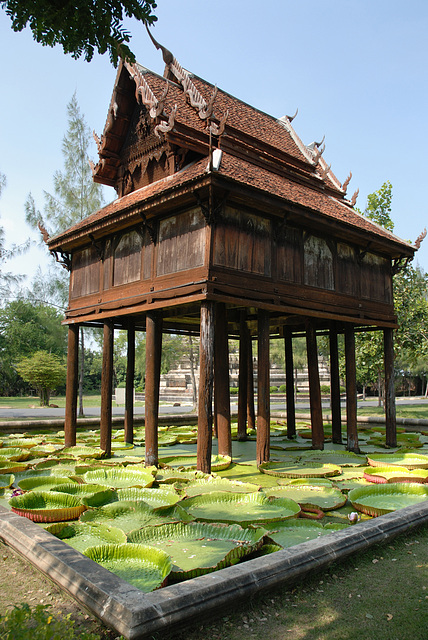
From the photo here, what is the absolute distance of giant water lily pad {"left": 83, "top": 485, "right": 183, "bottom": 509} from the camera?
21.6 ft

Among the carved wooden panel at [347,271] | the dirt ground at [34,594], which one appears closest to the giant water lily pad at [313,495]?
the dirt ground at [34,594]

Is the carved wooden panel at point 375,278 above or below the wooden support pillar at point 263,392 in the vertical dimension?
above

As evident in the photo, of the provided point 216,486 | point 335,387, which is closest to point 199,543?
point 216,486

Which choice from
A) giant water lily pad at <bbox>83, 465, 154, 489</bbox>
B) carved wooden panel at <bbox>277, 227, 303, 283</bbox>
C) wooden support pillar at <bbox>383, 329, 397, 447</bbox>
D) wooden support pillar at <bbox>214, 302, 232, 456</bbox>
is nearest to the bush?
giant water lily pad at <bbox>83, 465, 154, 489</bbox>

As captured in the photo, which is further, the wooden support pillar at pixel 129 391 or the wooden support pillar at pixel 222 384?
the wooden support pillar at pixel 129 391

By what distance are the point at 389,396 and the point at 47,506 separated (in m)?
9.42

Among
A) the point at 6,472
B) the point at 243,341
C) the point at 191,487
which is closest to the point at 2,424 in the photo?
the point at 6,472

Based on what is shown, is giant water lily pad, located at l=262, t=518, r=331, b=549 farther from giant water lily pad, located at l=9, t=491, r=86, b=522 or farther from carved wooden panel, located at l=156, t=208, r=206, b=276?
carved wooden panel, located at l=156, t=208, r=206, b=276

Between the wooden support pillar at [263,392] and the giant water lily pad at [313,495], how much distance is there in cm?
186

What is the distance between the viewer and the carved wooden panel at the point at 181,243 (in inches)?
337

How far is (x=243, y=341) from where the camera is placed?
42.0ft

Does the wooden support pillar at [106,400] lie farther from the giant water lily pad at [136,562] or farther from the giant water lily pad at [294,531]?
the giant water lily pad at [136,562]

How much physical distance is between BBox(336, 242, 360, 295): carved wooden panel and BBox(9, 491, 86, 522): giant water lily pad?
7518 millimetres

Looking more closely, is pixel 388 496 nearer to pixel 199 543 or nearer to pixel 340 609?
pixel 199 543
